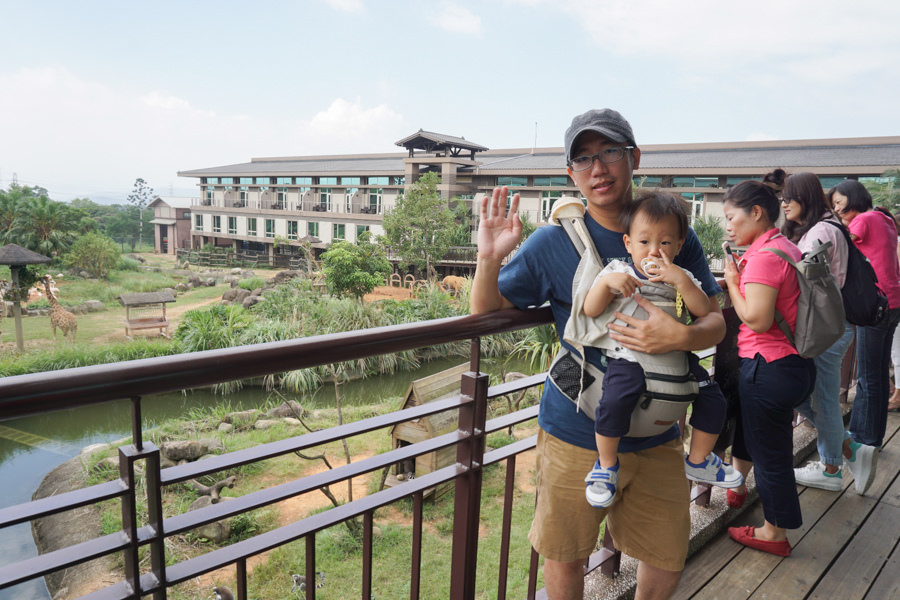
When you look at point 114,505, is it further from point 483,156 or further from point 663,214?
point 483,156

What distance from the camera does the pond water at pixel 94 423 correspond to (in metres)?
6.37

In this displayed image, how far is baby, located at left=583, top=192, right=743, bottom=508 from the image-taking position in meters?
0.97

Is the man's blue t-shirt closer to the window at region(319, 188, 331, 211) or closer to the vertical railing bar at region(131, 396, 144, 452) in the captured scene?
the vertical railing bar at region(131, 396, 144, 452)

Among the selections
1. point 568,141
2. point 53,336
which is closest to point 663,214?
point 568,141

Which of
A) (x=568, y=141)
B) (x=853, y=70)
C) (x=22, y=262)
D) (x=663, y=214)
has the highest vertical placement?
(x=853, y=70)

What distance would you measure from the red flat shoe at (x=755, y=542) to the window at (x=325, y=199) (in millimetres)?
24301

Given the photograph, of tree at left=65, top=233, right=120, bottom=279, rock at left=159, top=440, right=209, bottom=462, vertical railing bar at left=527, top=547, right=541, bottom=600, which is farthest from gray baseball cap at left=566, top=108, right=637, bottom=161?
tree at left=65, top=233, right=120, bottom=279

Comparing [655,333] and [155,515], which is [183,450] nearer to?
[155,515]

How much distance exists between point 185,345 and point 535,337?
667 centimetres

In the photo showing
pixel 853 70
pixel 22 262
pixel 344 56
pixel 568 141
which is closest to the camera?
pixel 568 141

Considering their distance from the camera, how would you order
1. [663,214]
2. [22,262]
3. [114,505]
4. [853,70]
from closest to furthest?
1. [663,214]
2. [114,505]
3. [22,262]
4. [853,70]

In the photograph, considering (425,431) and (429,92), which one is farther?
(429,92)

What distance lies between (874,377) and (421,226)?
589 inches

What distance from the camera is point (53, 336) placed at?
1375 centimetres
